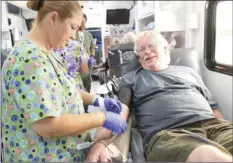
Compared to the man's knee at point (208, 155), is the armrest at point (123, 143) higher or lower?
lower

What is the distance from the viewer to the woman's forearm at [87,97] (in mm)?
542

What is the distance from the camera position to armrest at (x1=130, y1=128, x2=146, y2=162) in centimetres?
58

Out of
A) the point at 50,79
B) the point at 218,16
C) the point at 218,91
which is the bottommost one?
the point at 218,91

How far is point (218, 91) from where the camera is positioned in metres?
0.75

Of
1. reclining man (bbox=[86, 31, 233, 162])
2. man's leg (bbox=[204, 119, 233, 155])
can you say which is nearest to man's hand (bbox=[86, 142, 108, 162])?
reclining man (bbox=[86, 31, 233, 162])

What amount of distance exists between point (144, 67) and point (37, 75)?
47 cm

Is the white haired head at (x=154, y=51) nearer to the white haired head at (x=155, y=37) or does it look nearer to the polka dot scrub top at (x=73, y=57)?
the white haired head at (x=155, y=37)

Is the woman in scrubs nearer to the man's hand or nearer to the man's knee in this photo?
the man's hand

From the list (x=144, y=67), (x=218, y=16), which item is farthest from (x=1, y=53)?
(x=218, y=16)

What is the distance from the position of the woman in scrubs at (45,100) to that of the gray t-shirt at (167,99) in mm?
180

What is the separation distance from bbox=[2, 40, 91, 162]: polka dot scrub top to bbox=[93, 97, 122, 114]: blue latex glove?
7cm

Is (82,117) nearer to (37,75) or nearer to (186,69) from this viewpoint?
(37,75)

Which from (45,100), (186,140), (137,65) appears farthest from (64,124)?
(137,65)

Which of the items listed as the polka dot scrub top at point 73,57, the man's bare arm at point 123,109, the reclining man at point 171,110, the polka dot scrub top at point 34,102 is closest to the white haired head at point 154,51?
the reclining man at point 171,110
